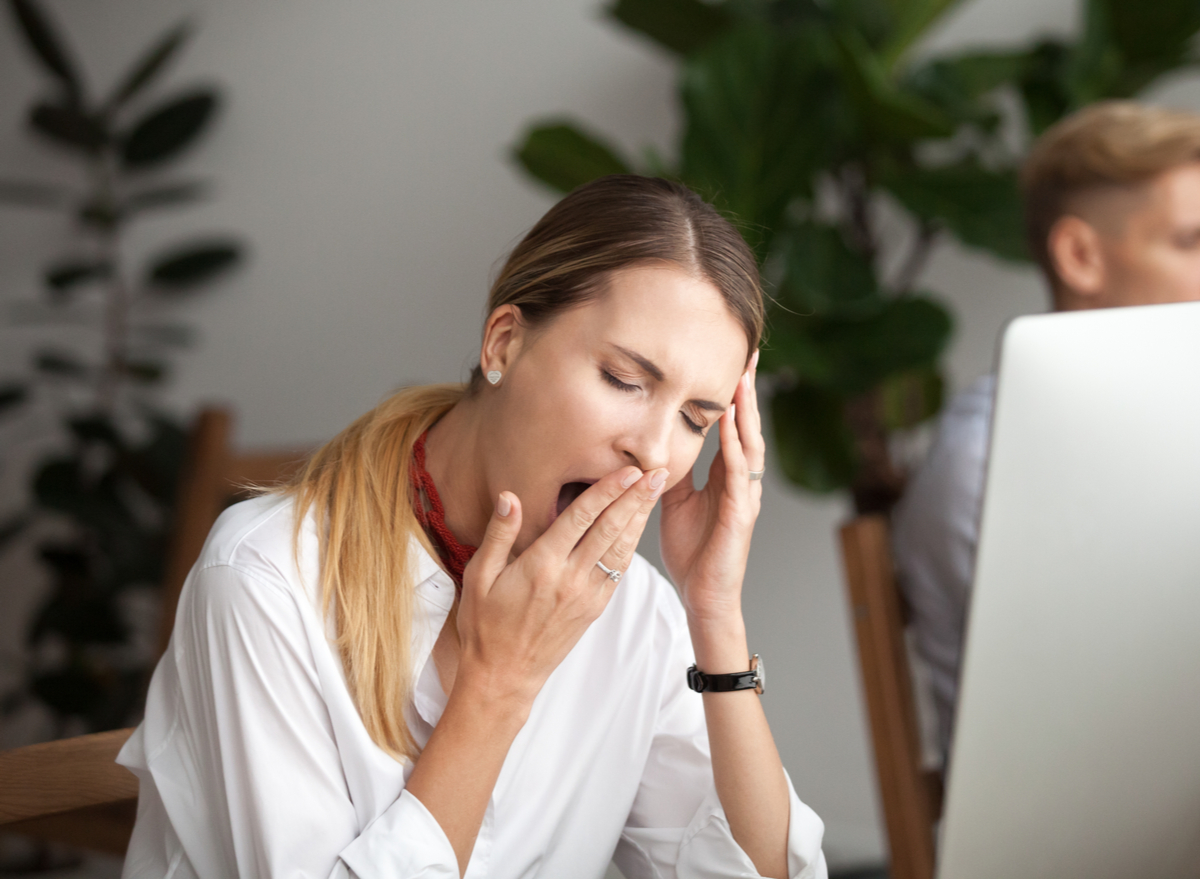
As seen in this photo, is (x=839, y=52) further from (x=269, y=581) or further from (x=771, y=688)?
(x=269, y=581)

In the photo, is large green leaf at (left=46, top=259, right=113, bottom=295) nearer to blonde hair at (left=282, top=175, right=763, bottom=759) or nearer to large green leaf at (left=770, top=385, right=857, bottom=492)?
large green leaf at (left=770, top=385, right=857, bottom=492)

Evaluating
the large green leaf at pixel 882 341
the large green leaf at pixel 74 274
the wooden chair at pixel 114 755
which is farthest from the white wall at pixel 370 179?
the wooden chair at pixel 114 755

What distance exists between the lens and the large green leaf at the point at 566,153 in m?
1.45

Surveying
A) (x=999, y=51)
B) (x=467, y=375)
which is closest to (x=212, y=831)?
(x=467, y=375)

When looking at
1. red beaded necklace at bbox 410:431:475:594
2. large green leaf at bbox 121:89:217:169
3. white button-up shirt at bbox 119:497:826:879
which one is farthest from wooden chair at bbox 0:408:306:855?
large green leaf at bbox 121:89:217:169

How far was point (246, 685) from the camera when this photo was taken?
2.13 ft

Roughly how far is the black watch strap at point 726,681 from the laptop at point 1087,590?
219mm

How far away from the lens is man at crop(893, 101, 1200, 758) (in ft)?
3.74

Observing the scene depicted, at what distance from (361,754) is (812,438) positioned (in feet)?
3.43

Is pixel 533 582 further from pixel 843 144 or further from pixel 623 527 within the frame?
pixel 843 144

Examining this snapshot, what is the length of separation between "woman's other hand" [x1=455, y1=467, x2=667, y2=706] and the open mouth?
0.04m

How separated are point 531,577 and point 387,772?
16 cm

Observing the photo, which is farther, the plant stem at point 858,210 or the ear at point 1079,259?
the plant stem at point 858,210

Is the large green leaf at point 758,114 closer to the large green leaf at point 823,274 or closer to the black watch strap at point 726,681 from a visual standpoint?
the large green leaf at point 823,274
